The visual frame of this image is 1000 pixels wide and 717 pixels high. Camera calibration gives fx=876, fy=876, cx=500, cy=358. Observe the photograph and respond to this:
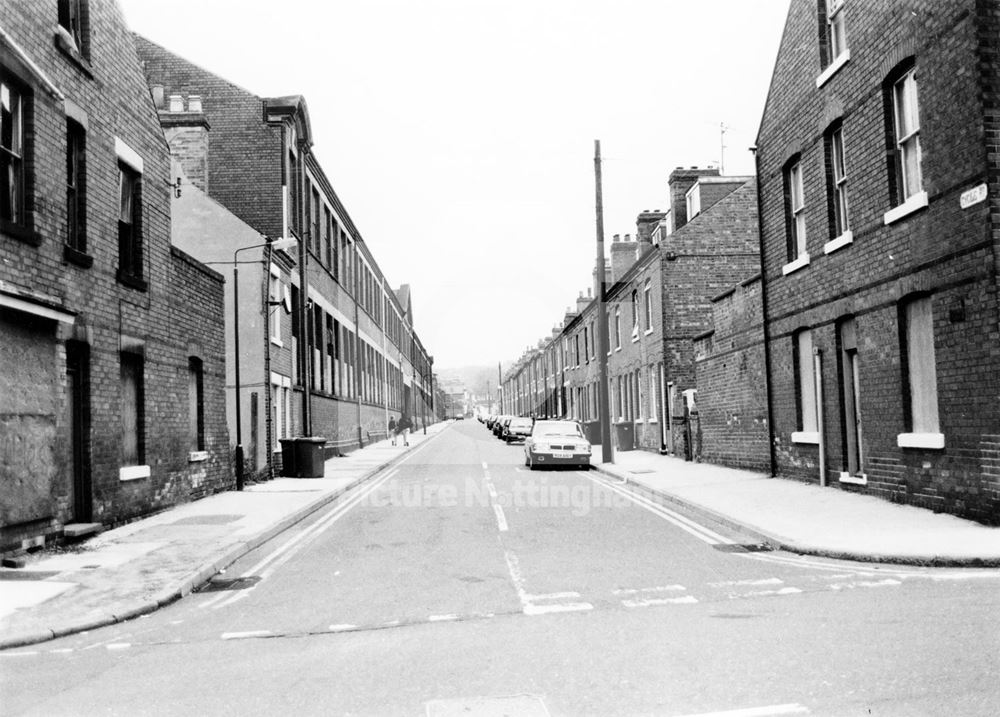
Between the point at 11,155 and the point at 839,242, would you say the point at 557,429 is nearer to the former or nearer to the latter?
the point at 839,242

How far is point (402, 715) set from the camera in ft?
16.1

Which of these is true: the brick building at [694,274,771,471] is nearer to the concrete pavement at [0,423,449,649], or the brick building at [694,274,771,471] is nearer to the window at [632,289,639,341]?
the window at [632,289,639,341]

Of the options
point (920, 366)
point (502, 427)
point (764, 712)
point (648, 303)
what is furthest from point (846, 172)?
point (502, 427)

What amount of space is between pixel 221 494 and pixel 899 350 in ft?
45.2

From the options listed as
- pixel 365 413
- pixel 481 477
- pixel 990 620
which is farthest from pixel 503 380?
pixel 990 620

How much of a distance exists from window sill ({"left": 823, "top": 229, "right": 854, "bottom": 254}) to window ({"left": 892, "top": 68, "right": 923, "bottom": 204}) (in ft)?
5.20

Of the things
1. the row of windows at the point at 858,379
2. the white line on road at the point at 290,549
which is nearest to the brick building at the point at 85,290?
the white line on road at the point at 290,549

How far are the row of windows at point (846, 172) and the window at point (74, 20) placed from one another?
40.3 ft

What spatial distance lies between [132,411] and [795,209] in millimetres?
13433

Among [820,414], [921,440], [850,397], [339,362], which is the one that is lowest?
[921,440]

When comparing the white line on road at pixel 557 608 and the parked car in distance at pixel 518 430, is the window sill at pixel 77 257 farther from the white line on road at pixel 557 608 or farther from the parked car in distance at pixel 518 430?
the parked car in distance at pixel 518 430

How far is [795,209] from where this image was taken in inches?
720

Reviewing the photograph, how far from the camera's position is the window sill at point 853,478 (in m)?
14.9

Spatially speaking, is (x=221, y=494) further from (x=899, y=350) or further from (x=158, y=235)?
(x=899, y=350)
